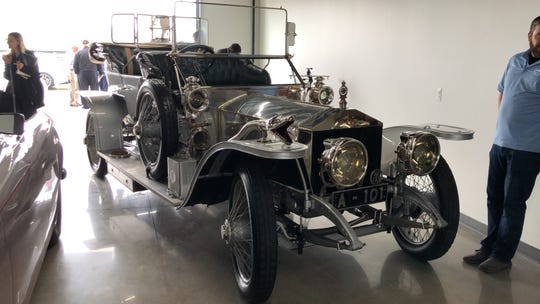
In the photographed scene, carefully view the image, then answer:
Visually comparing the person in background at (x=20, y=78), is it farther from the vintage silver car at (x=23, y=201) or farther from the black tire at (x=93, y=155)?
the vintage silver car at (x=23, y=201)

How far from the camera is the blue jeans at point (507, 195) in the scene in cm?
310

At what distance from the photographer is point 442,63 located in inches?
174

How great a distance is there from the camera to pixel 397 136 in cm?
338

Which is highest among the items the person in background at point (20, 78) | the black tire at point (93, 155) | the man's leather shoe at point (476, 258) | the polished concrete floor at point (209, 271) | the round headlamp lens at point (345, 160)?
the person in background at point (20, 78)

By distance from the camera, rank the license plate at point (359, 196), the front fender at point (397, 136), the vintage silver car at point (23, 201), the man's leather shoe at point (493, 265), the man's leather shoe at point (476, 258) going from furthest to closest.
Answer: the man's leather shoe at point (476, 258)
the man's leather shoe at point (493, 265)
the front fender at point (397, 136)
the license plate at point (359, 196)
the vintage silver car at point (23, 201)

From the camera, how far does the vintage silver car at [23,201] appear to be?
1.81 m

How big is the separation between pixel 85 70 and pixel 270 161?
9.18 metres

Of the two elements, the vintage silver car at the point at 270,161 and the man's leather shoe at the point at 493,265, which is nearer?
the vintage silver car at the point at 270,161

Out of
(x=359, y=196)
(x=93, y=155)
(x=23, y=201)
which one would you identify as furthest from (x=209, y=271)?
(x=93, y=155)

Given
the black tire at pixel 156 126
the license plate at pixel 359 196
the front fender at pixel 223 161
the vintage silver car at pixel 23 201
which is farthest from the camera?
the black tire at pixel 156 126

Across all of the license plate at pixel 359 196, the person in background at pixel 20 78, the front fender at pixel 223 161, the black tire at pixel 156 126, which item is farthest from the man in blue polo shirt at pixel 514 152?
the person in background at pixel 20 78

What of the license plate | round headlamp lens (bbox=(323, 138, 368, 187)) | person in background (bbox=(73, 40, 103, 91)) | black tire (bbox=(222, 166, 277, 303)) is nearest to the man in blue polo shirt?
the license plate

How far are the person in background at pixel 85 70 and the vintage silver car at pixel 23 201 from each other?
839cm

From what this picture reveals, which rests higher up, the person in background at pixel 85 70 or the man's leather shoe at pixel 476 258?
the person in background at pixel 85 70
